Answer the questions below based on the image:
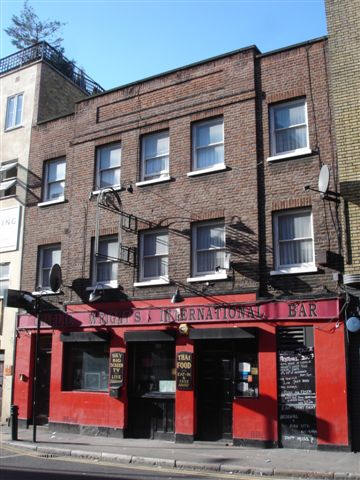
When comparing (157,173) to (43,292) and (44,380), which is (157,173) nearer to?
(43,292)

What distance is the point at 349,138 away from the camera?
1420 centimetres

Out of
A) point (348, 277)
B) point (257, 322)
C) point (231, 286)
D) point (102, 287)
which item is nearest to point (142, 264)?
point (102, 287)

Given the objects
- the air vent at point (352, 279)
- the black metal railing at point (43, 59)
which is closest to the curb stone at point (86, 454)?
the air vent at point (352, 279)

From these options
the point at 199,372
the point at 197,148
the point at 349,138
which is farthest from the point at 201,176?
the point at 199,372

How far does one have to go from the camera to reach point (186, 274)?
15.8 metres

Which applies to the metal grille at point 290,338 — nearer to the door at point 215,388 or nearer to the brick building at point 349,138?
the brick building at point 349,138

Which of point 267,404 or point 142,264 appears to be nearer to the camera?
point 267,404

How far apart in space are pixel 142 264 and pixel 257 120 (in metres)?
5.48

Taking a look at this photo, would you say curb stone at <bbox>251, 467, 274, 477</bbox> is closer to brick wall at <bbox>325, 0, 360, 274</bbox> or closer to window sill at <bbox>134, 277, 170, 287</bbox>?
brick wall at <bbox>325, 0, 360, 274</bbox>

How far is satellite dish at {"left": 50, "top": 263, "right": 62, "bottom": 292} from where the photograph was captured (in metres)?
17.3

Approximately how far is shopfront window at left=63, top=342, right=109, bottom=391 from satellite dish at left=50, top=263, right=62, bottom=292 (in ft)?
6.24

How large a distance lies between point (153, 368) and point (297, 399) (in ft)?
14.7

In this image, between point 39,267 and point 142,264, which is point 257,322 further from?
point 39,267

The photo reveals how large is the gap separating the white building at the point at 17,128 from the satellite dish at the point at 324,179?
36.1ft
